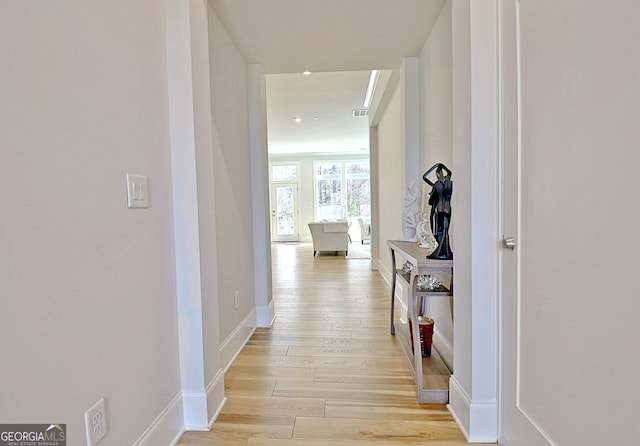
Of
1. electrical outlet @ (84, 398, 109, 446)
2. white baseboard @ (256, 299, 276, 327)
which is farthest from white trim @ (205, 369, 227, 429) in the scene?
white baseboard @ (256, 299, 276, 327)

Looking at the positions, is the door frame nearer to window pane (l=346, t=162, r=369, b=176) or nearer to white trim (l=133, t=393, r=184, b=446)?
window pane (l=346, t=162, r=369, b=176)

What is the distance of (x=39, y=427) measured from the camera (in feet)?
2.80

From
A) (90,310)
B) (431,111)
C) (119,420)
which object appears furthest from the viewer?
(431,111)

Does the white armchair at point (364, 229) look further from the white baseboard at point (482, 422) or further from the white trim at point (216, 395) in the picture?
the white baseboard at point (482, 422)

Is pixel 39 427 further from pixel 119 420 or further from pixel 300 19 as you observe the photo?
pixel 300 19

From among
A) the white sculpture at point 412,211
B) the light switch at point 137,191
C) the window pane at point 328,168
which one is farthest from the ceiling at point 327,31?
the window pane at point 328,168

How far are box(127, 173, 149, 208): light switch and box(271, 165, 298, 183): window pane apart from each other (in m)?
9.71

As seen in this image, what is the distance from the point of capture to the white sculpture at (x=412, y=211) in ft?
7.92

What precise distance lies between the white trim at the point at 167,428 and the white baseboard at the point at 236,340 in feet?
1.87

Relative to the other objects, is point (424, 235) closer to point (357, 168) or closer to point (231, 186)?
point (231, 186)

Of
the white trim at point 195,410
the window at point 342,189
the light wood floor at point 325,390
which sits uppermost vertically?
the window at point 342,189
